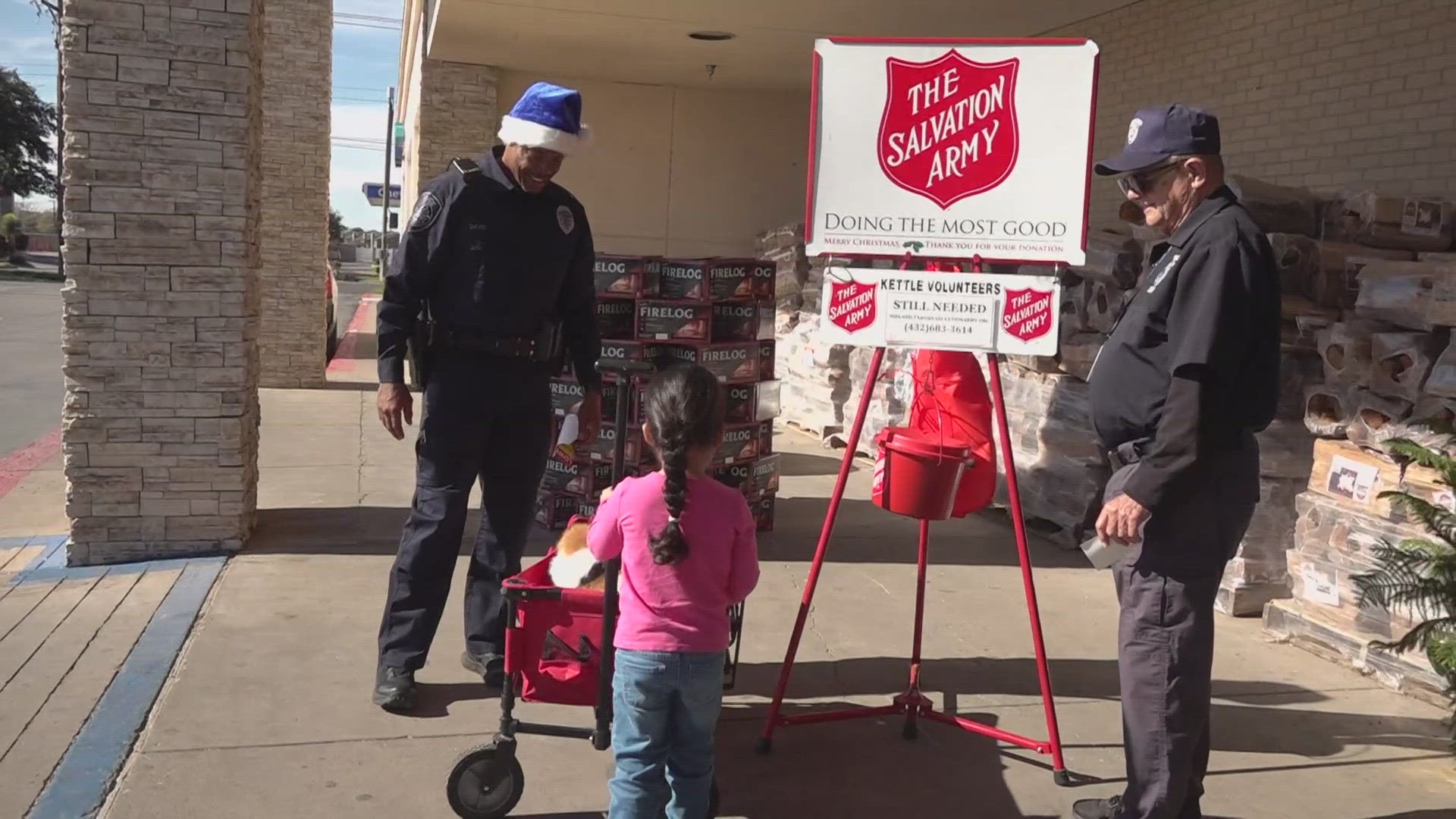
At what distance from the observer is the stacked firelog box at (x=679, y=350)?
6.87 metres

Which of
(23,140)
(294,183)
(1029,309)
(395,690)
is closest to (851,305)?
(1029,309)

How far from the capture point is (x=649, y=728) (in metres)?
2.93

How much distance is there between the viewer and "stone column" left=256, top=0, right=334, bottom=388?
1292cm

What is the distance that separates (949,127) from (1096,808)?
215 centimetres

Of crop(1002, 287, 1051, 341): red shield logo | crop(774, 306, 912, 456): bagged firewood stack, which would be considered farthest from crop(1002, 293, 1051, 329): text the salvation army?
crop(774, 306, 912, 456): bagged firewood stack

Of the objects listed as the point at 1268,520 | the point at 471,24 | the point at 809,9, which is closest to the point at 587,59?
the point at 471,24

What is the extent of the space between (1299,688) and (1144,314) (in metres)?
2.47

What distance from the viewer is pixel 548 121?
13.3ft

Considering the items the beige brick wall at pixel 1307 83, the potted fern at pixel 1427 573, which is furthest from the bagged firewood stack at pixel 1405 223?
the potted fern at pixel 1427 573

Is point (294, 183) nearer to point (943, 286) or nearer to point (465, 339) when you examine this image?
point (465, 339)

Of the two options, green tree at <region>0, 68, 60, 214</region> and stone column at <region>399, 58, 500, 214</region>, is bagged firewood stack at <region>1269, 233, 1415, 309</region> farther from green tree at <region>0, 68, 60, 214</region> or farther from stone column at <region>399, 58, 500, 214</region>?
green tree at <region>0, 68, 60, 214</region>

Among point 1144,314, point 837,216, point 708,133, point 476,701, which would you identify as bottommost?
point 476,701

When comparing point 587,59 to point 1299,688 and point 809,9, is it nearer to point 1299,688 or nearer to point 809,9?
point 809,9

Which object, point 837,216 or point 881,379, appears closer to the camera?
point 837,216
